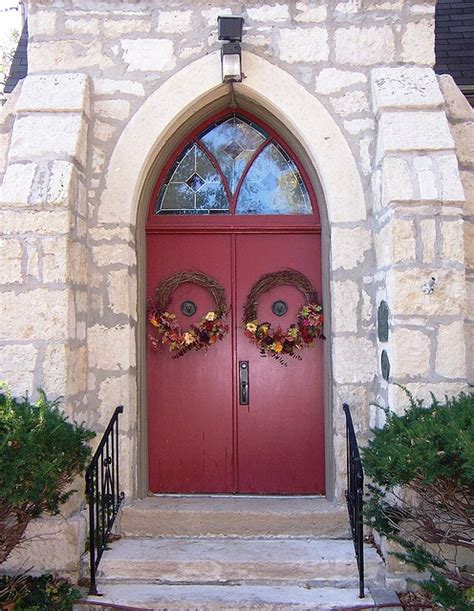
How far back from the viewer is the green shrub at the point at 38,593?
141 inches

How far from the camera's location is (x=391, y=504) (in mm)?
3867

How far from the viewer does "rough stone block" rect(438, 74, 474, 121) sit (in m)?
4.47

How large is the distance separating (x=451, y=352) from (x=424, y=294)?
1.37 ft

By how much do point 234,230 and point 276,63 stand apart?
1300 mm

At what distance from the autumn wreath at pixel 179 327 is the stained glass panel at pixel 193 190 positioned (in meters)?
0.55

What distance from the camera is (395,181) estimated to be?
13.1 ft

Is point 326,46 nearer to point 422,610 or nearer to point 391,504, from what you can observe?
point 391,504

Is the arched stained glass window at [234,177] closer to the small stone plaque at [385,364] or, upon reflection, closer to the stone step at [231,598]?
the small stone plaque at [385,364]

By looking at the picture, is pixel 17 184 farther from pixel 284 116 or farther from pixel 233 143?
pixel 284 116

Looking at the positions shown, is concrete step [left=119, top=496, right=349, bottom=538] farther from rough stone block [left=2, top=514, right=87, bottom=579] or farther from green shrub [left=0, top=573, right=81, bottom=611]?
green shrub [left=0, top=573, right=81, bottom=611]

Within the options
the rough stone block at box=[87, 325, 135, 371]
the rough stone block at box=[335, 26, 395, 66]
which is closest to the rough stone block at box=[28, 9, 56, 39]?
the rough stone block at box=[335, 26, 395, 66]

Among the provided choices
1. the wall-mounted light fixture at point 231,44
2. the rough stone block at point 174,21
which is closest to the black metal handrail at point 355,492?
the wall-mounted light fixture at point 231,44

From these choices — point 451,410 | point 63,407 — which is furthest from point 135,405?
point 451,410

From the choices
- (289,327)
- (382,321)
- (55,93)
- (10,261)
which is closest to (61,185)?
(10,261)
